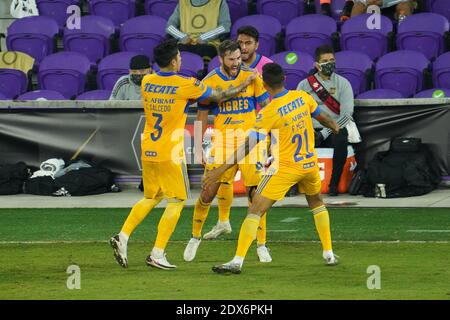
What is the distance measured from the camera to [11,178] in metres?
17.8

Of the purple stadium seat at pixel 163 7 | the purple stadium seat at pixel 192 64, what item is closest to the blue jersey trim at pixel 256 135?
the purple stadium seat at pixel 192 64

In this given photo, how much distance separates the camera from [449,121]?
1733 cm

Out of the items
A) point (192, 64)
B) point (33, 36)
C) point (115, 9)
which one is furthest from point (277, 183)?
point (115, 9)

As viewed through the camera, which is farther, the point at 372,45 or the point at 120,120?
the point at 372,45

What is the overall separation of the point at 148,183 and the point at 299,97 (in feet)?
5.63

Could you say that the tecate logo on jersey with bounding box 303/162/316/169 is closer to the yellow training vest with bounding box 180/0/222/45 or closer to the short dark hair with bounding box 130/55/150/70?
the short dark hair with bounding box 130/55/150/70

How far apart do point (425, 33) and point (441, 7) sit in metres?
0.97

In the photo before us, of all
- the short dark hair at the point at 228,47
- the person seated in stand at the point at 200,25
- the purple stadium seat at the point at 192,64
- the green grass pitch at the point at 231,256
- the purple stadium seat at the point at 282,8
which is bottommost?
the green grass pitch at the point at 231,256

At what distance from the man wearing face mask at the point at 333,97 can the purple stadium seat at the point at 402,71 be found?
67.1 inches

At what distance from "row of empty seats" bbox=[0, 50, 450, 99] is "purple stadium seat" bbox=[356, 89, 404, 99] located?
1.07 feet

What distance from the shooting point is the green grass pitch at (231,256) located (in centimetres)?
995

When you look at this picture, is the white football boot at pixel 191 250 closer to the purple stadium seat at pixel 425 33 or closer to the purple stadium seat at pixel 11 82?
the purple stadium seat at pixel 425 33
